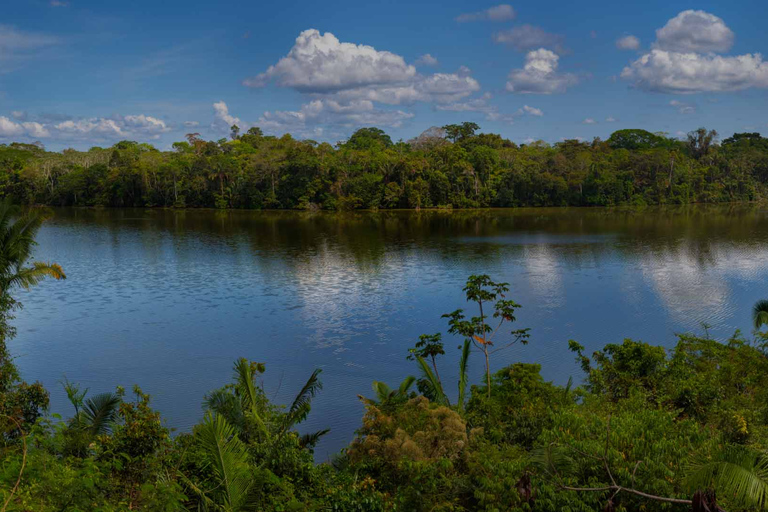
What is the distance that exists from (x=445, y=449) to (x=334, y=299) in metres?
18.4

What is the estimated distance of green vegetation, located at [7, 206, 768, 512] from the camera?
708 cm

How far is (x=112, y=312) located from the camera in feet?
87.5

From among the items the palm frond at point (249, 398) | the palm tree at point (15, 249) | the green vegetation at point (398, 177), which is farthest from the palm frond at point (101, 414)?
the green vegetation at point (398, 177)

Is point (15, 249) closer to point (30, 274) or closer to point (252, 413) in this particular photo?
point (30, 274)

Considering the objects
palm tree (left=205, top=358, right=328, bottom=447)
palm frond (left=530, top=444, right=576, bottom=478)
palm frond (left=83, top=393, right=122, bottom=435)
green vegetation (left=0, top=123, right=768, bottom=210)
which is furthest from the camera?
green vegetation (left=0, top=123, right=768, bottom=210)

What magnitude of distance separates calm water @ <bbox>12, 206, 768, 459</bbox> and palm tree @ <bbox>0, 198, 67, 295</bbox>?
3.66 metres

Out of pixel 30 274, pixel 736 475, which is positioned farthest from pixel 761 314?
pixel 30 274

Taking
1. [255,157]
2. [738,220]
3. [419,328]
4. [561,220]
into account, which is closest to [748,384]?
[419,328]

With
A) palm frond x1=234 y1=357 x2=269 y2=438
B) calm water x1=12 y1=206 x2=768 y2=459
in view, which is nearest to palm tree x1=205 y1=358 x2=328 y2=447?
palm frond x1=234 y1=357 x2=269 y2=438

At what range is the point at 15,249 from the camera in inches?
641

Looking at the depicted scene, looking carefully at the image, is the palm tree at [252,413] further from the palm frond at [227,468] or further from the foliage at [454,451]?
the palm frond at [227,468]

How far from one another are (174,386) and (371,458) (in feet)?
33.3

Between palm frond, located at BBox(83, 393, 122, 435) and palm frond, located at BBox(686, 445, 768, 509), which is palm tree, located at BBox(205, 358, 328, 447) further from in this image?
palm frond, located at BBox(686, 445, 768, 509)

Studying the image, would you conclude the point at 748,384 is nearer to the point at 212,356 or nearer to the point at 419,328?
the point at 419,328
